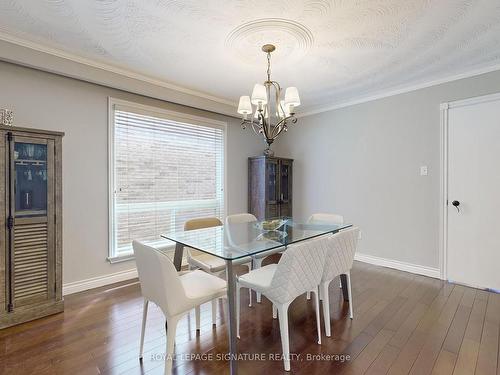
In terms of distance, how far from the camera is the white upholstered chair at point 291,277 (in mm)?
1659

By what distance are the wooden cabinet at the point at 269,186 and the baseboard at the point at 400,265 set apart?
55.9 inches

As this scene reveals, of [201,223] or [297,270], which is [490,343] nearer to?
[297,270]

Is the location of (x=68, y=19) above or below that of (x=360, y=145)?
above

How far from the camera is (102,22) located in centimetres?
208

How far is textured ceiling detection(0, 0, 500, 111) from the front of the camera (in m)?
1.91

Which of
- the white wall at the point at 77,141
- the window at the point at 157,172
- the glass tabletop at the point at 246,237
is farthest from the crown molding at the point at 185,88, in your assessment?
the glass tabletop at the point at 246,237

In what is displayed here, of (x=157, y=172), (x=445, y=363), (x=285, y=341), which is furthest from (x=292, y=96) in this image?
(x=445, y=363)

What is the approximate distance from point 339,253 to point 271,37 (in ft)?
6.12

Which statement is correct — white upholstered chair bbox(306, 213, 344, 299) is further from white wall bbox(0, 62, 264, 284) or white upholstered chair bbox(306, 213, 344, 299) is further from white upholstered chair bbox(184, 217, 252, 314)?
white wall bbox(0, 62, 264, 284)

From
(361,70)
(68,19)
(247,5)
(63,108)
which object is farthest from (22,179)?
(361,70)

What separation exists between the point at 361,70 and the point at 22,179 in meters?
3.51

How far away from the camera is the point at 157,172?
11.1 feet

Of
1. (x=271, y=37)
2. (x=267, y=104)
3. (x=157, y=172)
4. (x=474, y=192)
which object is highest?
(x=271, y=37)

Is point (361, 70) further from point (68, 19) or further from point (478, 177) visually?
point (68, 19)
